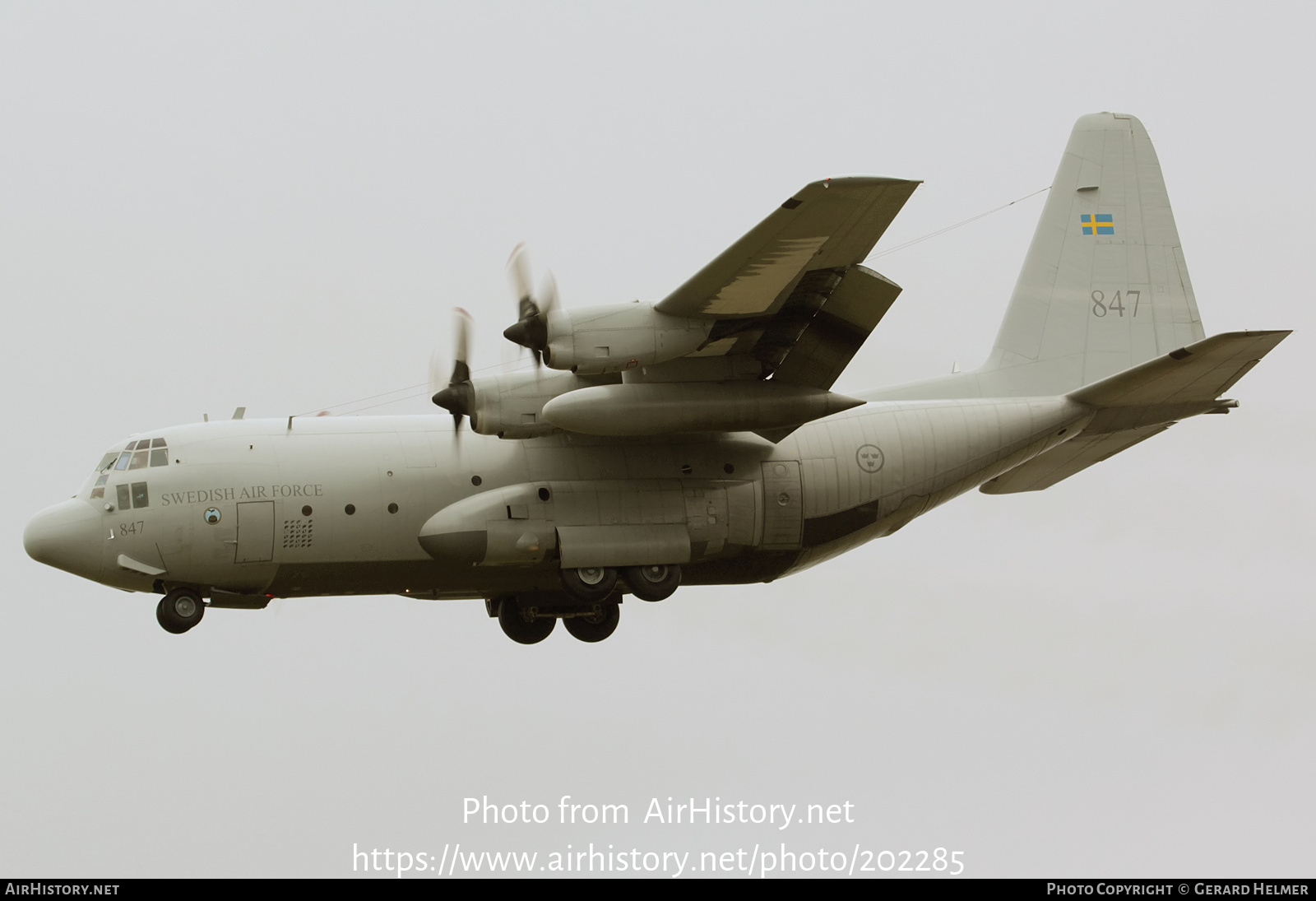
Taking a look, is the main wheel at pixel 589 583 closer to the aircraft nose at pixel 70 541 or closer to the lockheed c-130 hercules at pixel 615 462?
the lockheed c-130 hercules at pixel 615 462

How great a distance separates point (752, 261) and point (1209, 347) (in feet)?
19.9

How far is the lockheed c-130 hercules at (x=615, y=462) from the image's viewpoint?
18719 millimetres

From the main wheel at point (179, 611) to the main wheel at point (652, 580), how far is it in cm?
502

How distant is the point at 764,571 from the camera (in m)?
21.3

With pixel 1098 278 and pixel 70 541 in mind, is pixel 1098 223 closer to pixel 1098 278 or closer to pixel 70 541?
pixel 1098 278

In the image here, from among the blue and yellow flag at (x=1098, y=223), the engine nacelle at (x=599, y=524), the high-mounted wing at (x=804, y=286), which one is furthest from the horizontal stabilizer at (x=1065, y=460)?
the high-mounted wing at (x=804, y=286)

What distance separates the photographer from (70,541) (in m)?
19.7

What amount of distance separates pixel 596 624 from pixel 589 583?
222cm

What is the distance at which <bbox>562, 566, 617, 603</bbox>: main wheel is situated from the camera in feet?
65.7

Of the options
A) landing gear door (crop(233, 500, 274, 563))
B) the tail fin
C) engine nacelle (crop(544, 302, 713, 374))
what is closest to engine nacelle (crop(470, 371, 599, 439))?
engine nacelle (crop(544, 302, 713, 374))

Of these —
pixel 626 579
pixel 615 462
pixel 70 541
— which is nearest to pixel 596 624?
pixel 626 579

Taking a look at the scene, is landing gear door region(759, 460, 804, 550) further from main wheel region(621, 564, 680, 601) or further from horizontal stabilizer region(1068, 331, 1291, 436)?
horizontal stabilizer region(1068, 331, 1291, 436)

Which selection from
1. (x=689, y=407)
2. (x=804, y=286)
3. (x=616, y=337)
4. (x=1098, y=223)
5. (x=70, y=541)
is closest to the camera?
(x=616, y=337)

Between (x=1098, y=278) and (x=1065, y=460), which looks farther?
(x=1065, y=460)
